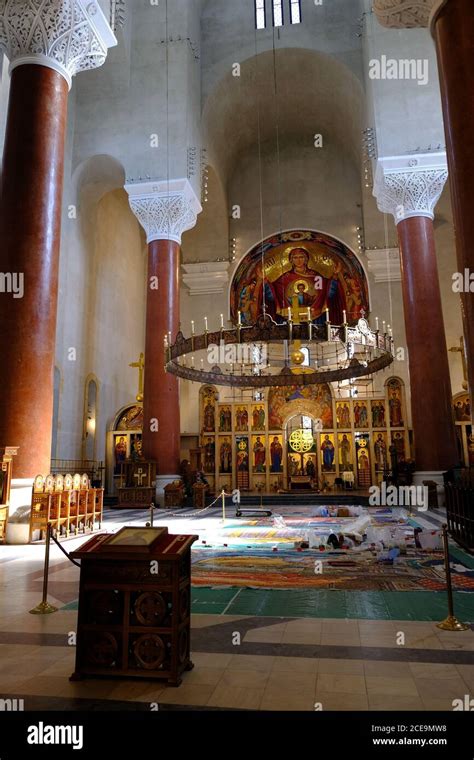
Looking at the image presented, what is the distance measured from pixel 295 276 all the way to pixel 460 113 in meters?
16.5

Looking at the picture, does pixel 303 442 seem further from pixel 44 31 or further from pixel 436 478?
pixel 44 31

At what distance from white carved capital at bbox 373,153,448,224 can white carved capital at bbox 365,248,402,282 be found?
6361 mm

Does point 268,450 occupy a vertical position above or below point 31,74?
below

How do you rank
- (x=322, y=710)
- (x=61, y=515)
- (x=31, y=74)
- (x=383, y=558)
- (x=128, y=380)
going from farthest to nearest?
(x=128, y=380) → (x=31, y=74) → (x=61, y=515) → (x=383, y=558) → (x=322, y=710)

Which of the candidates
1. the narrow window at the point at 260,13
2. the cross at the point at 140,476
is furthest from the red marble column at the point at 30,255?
the narrow window at the point at 260,13

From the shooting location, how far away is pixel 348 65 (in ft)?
58.7

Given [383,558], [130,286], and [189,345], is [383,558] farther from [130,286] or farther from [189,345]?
[130,286]

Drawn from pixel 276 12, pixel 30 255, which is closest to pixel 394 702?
pixel 30 255

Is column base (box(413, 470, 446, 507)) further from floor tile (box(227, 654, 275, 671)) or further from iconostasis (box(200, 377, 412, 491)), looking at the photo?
floor tile (box(227, 654, 275, 671))

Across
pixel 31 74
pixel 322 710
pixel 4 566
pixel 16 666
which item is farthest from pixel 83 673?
pixel 31 74

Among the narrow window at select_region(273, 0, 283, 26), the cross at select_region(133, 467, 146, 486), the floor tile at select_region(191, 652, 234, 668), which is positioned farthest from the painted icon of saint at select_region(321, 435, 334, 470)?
the floor tile at select_region(191, 652, 234, 668)

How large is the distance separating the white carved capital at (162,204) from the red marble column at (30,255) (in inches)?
Result: 263

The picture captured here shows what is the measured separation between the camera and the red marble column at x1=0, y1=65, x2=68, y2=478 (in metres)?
9.02

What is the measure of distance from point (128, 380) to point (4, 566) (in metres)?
15.9
